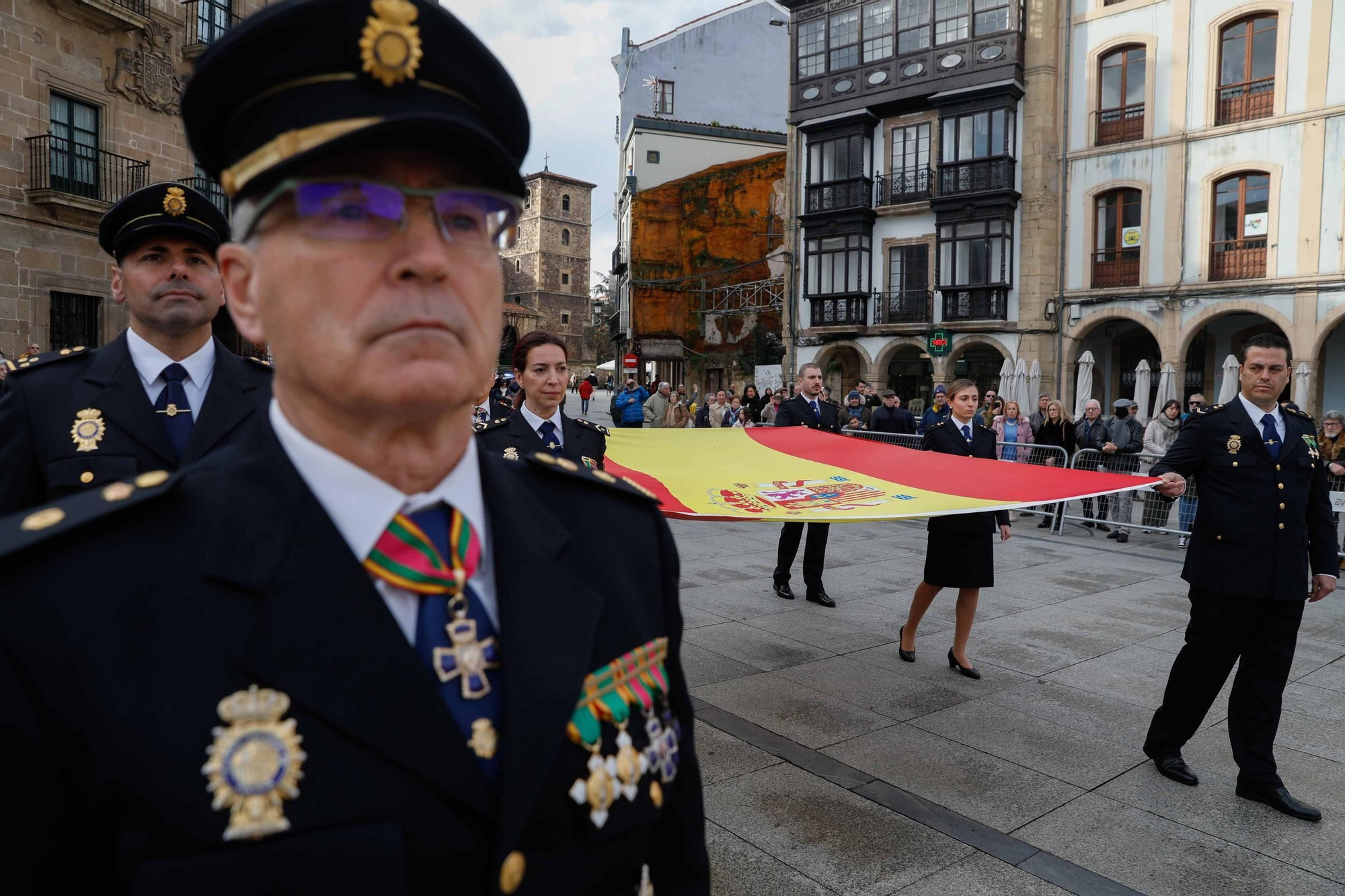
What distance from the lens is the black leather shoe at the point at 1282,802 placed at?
4.34m

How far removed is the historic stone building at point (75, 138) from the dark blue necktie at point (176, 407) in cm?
1523

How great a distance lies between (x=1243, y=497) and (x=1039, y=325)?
23.5 meters

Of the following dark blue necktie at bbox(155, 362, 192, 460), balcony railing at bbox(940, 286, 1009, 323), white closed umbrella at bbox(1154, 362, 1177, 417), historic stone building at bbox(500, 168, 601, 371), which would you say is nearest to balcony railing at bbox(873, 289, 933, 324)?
balcony railing at bbox(940, 286, 1009, 323)

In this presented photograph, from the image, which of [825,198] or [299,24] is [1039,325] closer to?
[825,198]

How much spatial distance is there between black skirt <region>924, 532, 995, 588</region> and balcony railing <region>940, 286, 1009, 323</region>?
22790 mm

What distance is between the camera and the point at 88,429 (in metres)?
2.72

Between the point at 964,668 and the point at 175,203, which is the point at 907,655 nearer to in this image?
the point at 964,668

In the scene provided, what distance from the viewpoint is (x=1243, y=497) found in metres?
4.87

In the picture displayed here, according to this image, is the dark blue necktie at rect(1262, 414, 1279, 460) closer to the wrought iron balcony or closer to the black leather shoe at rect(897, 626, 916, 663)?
the black leather shoe at rect(897, 626, 916, 663)

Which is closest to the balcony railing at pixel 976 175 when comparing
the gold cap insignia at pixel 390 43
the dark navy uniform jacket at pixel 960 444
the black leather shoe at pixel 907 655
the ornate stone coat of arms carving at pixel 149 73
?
the ornate stone coat of arms carving at pixel 149 73

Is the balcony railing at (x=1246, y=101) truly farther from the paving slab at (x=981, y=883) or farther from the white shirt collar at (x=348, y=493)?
the white shirt collar at (x=348, y=493)

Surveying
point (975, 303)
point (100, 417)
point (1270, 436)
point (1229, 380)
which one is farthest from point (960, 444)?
point (975, 303)

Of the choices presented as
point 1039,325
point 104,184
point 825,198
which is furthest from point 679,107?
point 104,184

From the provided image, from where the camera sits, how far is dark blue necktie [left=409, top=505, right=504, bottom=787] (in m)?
1.26
